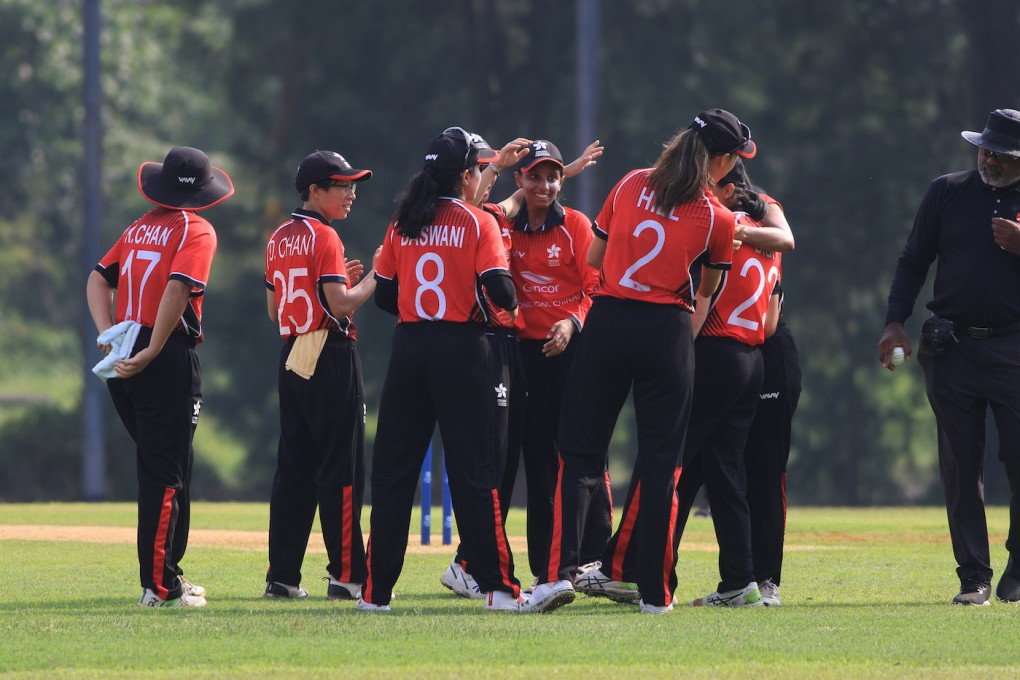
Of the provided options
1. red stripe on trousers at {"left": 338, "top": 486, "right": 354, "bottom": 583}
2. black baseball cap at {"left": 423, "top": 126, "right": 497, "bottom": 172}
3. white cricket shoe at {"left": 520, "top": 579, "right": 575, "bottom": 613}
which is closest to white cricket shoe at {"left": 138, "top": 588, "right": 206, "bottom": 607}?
red stripe on trousers at {"left": 338, "top": 486, "right": 354, "bottom": 583}

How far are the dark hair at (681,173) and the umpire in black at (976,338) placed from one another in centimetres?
149

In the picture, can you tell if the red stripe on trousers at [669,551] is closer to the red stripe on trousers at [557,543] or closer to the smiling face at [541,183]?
the red stripe on trousers at [557,543]

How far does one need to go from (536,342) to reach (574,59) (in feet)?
70.6

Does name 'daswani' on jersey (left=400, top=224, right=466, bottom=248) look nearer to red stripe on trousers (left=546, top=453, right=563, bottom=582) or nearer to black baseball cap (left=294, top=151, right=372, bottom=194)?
black baseball cap (left=294, top=151, right=372, bottom=194)

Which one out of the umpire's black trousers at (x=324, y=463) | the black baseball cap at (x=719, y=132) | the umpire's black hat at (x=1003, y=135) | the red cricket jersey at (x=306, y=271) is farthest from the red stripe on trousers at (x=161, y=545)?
the umpire's black hat at (x=1003, y=135)

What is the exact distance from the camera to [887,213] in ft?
95.3

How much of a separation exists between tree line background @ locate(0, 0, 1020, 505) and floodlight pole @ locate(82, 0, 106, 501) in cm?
511

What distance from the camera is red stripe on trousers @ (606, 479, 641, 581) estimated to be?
8242 millimetres

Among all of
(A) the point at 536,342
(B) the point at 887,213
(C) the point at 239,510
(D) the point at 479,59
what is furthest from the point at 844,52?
(A) the point at 536,342

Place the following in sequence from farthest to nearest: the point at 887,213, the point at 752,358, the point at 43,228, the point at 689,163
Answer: the point at 43,228 → the point at 887,213 → the point at 752,358 → the point at 689,163

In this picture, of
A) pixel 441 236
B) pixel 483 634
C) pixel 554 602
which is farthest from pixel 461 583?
pixel 441 236

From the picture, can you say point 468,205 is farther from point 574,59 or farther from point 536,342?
point 574,59

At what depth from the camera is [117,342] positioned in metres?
8.24

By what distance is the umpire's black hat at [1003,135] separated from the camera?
8.14 meters
